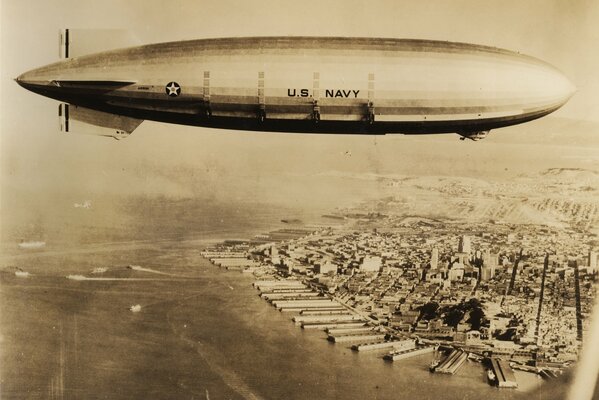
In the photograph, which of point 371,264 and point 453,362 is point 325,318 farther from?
point 453,362

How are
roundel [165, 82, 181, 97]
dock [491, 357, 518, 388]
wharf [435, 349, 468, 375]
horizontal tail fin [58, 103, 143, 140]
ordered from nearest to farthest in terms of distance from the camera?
roundel [165, 82, 181, 97]
horizontal tail fin [58, 103, 143, 140]
dock [491, 357, 518, 388]
wharf [435, 349, 468, 375]

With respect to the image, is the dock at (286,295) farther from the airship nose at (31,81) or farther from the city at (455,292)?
the airship nose at (31,81)

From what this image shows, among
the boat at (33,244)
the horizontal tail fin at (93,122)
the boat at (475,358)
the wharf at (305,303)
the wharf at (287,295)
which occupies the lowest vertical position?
the boat at (475,358)

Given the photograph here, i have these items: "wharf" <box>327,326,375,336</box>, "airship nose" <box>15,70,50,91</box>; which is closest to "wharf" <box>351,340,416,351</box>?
"wharf" <box>327,326,375,336</box>

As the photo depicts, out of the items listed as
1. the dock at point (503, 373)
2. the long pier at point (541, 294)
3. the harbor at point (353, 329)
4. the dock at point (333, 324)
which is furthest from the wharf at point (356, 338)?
the long pier at point (541, 294)

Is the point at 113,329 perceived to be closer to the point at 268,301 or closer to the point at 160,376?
the point at 160,376

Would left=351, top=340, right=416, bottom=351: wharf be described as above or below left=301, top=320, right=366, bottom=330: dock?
below

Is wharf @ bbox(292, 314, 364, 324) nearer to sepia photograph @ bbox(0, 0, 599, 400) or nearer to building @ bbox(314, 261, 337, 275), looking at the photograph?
sepia photograph @ bbox(0, 0, 599, 400)

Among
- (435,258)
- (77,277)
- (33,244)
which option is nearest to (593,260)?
(435,258)
